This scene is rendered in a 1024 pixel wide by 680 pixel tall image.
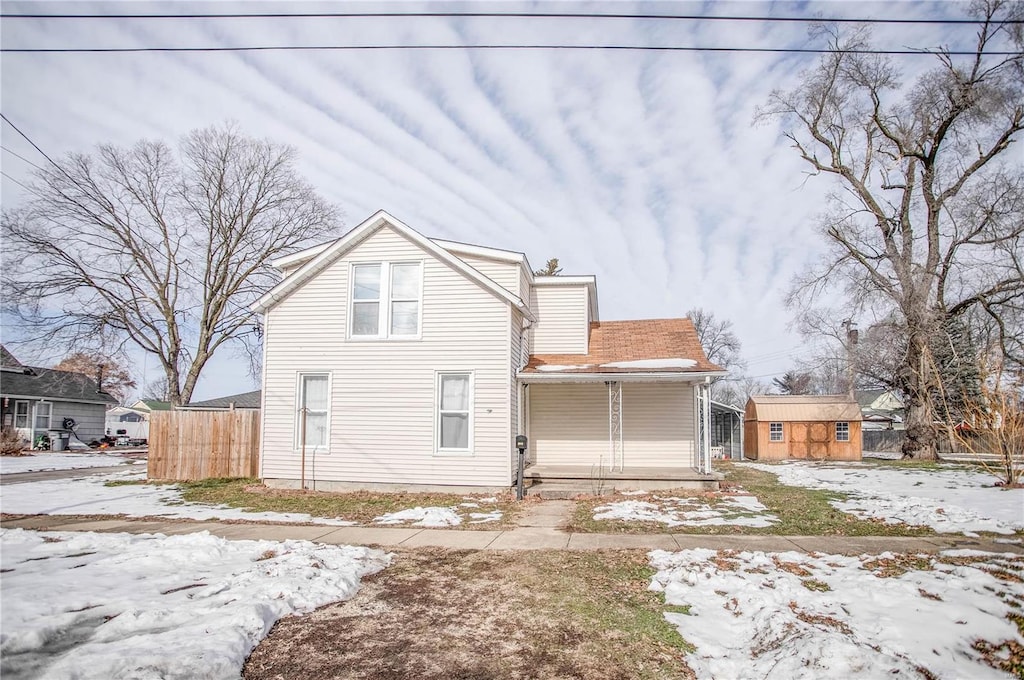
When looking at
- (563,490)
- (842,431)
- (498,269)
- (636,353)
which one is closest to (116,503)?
(563,490)

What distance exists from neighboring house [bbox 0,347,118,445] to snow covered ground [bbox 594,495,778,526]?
102 ft

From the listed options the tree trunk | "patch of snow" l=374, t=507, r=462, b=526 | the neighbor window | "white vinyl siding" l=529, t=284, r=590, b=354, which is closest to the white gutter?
"white vinyl siding" l=529, t=284, r=590, b=354

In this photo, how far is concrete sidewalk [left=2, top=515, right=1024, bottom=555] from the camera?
287 inches

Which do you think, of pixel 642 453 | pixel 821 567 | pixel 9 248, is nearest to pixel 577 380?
pixel 642 453

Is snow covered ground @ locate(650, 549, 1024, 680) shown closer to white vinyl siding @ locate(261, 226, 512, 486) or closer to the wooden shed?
white vinyl siding @ locate(261, 226, 512, 486)

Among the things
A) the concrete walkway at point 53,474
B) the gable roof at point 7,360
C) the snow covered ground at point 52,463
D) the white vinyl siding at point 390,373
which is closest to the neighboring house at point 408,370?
the white vinyl siding at point 390,373

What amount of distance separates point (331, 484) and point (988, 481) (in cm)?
1572

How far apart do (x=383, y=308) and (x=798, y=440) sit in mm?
23203

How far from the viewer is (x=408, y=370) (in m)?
13.2

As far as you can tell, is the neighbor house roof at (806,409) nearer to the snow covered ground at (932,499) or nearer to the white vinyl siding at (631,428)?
the snow covered ground at (932,499)

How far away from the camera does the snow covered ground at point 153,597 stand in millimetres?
3832

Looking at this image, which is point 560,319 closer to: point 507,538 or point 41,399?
point 507,538

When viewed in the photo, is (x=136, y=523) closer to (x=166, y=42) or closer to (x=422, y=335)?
(x=422, y=335)

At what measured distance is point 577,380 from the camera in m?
13.9
